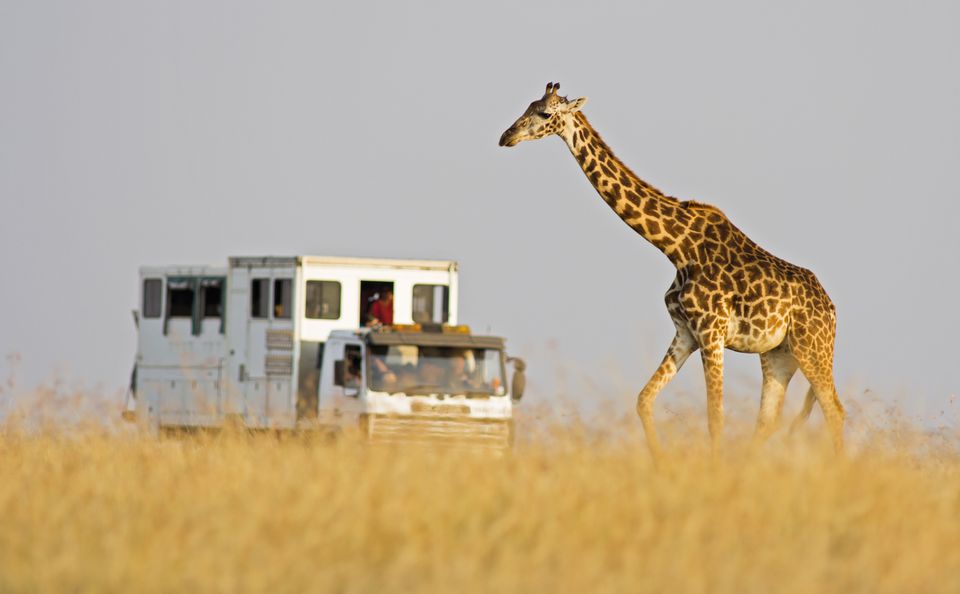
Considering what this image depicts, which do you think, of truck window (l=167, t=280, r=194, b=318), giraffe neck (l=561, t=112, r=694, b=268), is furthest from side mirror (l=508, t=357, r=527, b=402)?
truck window (l=167, t=280, r=194, b=318)

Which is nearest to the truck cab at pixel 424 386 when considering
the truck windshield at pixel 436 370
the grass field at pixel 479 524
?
the truck windshield at pixel 436 370

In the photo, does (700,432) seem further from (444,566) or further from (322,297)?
(322,297)

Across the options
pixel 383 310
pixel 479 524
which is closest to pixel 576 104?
pixel 383 310

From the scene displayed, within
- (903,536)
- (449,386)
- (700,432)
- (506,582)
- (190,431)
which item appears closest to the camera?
(506,582)

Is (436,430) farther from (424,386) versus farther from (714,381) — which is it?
(714,381)

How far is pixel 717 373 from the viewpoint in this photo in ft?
54.1

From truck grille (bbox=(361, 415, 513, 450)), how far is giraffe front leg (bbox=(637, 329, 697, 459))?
362 centimetres

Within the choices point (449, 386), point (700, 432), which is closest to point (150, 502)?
point (700, 432)

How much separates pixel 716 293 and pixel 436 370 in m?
5.14

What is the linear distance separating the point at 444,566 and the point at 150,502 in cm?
281

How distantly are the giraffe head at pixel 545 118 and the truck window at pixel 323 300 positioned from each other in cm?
705

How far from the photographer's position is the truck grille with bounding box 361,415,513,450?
2013 cm

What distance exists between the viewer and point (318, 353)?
23484 mm

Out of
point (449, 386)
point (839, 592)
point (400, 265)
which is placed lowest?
point (839, 592)
